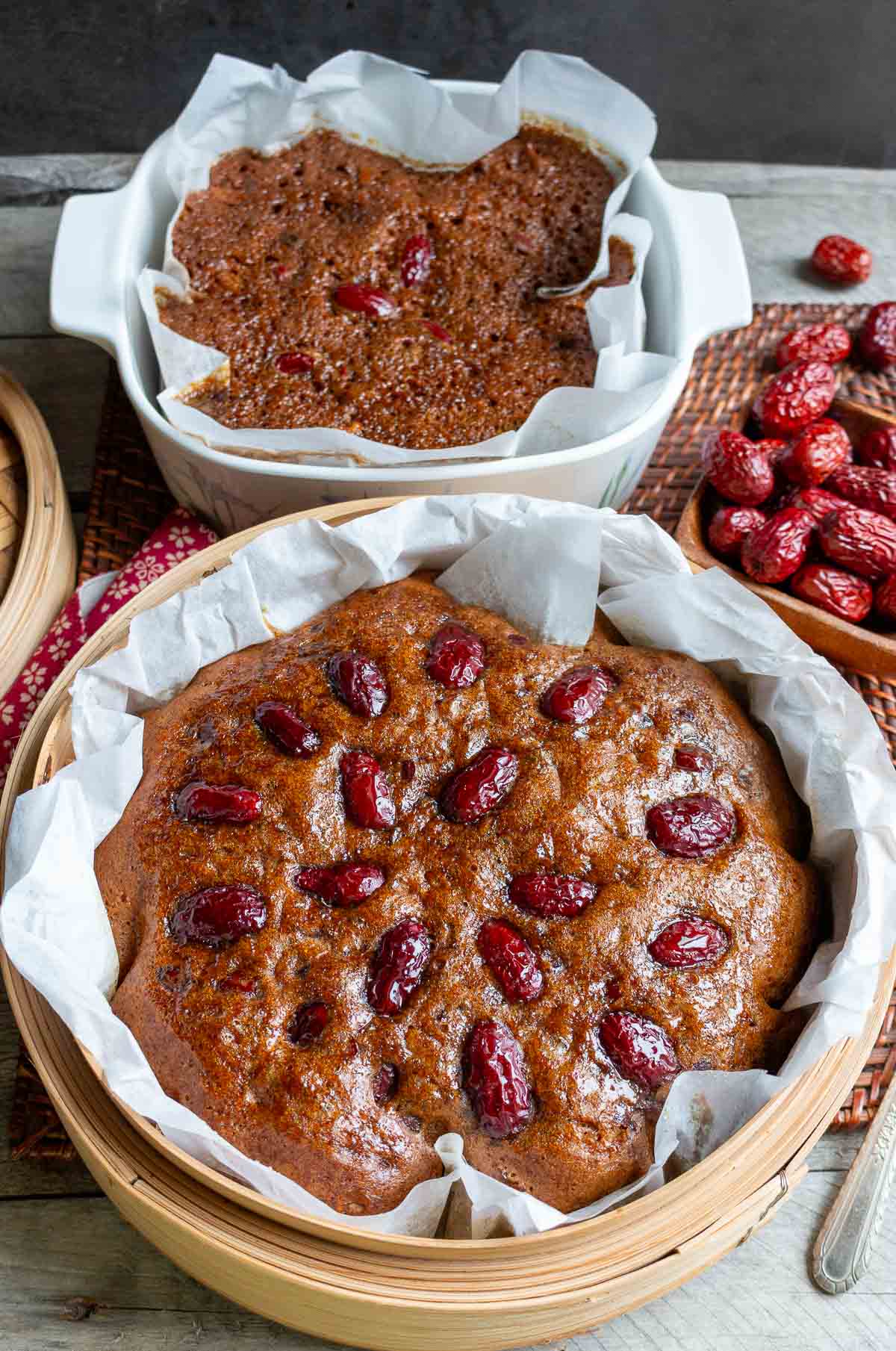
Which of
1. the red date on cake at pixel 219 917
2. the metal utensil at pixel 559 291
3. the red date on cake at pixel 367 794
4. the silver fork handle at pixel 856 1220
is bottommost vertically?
the silver fork handle at pixel 856 1220

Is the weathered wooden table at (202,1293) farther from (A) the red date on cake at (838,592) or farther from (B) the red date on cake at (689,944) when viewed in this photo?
(A) the red date on cake at (838,592)

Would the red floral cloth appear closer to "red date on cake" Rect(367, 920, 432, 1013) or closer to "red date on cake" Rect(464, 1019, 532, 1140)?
"red date on cake" Rect(367, 920, 432, 1013)

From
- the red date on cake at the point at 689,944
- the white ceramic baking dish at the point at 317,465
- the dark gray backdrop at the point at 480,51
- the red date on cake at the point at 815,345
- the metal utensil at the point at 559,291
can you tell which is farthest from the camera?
the dark gray backdrop at the point at 480,51

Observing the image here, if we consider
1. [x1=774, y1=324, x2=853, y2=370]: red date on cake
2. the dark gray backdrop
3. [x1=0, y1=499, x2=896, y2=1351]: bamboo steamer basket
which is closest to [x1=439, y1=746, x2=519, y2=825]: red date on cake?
[x1=0, y1=499, x2=896, y2=1351]: bamboo steamer basket

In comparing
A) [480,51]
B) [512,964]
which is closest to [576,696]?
[512,964]

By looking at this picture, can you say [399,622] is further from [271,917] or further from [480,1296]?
[480,1296]

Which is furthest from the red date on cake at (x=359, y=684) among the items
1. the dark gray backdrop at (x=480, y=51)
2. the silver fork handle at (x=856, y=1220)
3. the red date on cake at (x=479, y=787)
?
the dark gray backdrop at (x=480, y=51)
